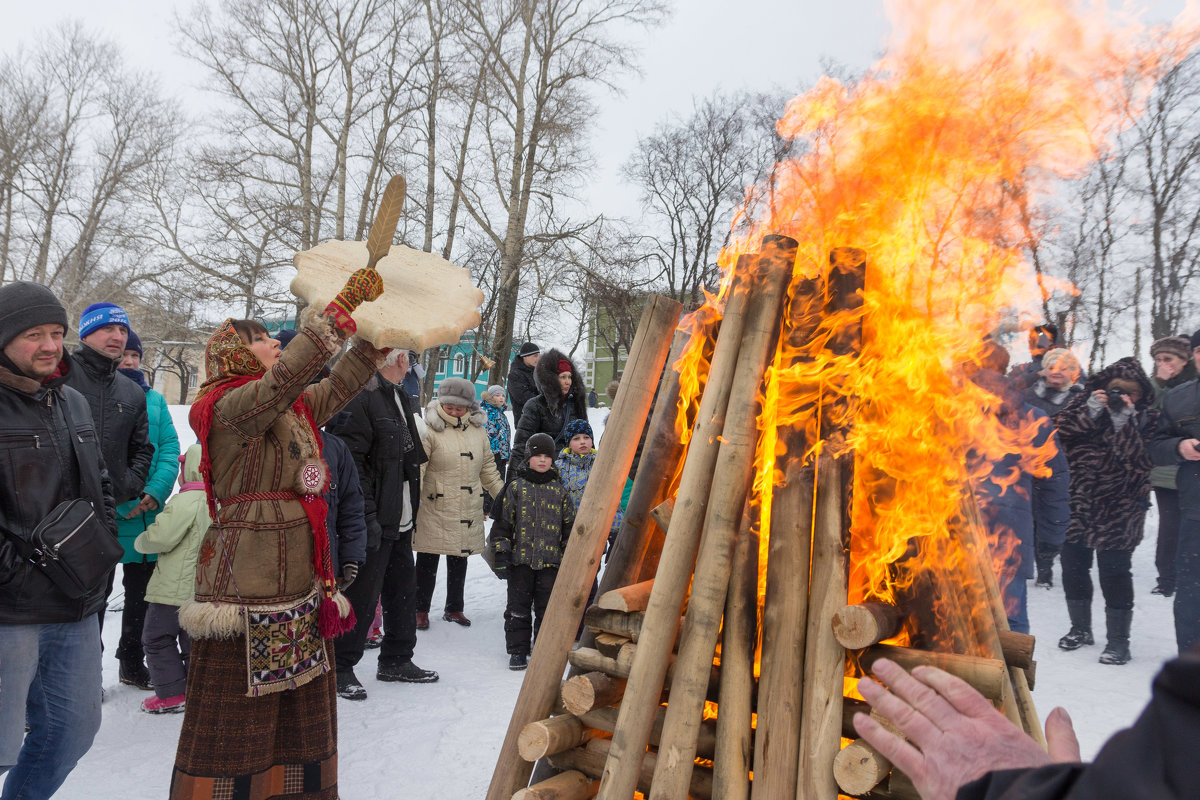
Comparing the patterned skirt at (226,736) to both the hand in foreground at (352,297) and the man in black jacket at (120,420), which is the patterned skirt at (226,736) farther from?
the man in black jacket at (120,420)

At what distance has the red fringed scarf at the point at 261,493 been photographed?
110 inches

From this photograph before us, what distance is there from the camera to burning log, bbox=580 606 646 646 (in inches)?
96.7

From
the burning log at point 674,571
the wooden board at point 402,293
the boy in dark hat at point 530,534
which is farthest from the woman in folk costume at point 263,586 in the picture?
the boy in dark hat at point 530,534

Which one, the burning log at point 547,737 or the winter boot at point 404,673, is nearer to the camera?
the burning log at point 547,737

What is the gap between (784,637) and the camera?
2244 mm

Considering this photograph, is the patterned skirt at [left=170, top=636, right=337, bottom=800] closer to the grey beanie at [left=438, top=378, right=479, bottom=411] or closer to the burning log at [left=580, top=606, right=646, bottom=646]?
the burning log at [left=580, top=606, right=646, bottom=646]

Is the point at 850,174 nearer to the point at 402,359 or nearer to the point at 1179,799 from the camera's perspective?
the point at 1179,799

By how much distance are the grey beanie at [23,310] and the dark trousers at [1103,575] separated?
648 centimetres

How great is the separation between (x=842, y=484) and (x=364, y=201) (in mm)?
18147

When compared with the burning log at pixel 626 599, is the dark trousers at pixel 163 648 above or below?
below

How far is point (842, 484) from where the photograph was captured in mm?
2375

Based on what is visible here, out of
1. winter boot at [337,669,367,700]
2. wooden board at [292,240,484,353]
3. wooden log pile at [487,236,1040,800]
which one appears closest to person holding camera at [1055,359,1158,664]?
wooden log pile at [487,236,1040,800]

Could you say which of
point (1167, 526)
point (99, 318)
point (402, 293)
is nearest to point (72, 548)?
point (402, 293)

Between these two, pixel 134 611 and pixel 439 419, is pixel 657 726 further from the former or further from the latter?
pixel 439 419
